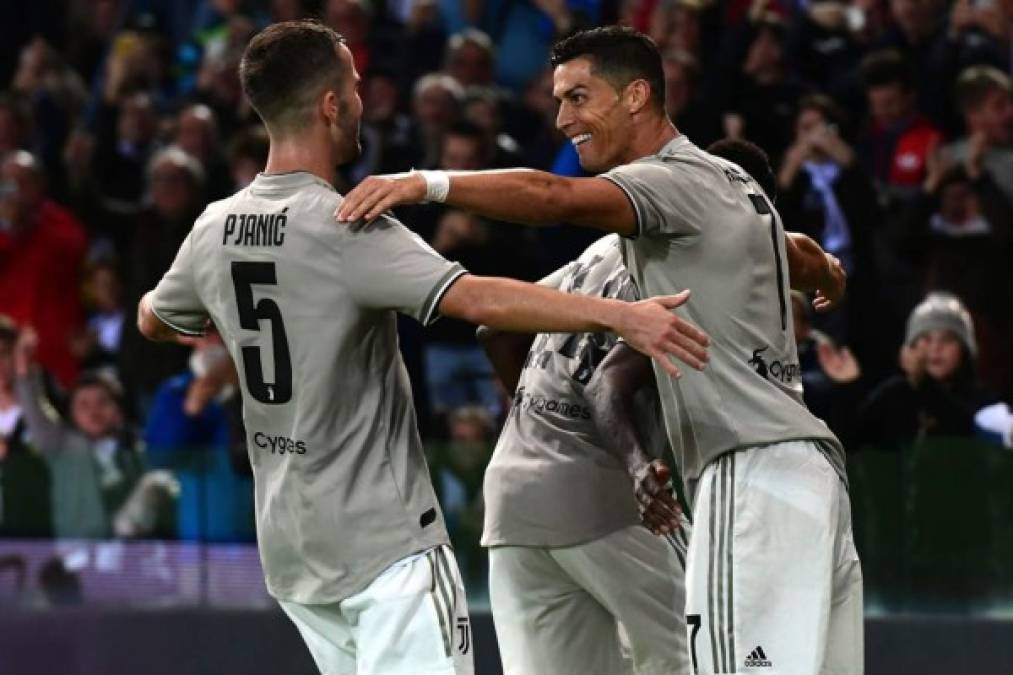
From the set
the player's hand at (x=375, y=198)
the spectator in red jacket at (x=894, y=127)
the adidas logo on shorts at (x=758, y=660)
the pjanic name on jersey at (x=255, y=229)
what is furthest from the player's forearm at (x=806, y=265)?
the spectator in red jacket at (x=894, y=127)

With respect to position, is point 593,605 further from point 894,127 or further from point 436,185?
point 894,127

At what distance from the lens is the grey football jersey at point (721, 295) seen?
583 centimetres

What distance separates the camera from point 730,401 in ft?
19.3

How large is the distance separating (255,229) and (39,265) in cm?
718

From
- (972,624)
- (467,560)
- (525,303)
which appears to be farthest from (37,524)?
(525,303)

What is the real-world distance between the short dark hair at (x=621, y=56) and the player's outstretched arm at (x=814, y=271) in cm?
67

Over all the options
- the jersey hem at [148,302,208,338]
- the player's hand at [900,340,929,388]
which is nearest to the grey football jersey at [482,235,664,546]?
the jersey hem at [148,302,208,338]

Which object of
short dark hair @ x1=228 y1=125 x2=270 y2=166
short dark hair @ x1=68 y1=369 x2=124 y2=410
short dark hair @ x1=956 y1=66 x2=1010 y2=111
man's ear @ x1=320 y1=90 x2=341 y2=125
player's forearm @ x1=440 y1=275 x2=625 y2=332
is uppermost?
short dark hair @ x1=956 y1=66 x2=1010 y2=111

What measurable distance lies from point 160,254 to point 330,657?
260 inches

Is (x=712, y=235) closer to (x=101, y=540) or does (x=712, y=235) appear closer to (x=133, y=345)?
(x=101, y=540)

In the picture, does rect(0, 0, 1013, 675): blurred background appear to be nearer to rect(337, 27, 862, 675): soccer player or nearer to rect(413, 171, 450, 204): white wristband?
rect(337, 27, 862, 675): soccer player

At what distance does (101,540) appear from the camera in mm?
9141

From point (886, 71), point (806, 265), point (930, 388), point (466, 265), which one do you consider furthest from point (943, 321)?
point (806, 265)

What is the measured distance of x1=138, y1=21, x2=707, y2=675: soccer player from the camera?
538 cm
